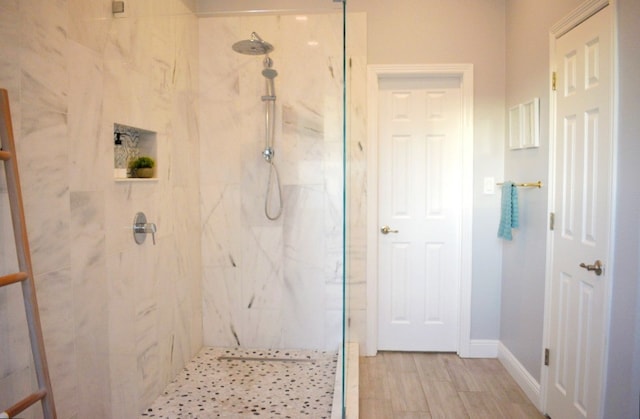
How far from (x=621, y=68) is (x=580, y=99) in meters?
0.31

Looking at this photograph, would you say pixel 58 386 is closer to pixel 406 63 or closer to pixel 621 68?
pixel 621 68

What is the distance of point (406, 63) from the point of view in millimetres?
3131

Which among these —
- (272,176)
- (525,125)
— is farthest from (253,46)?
(525,125)

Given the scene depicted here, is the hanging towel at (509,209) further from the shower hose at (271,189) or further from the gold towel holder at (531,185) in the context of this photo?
the shower hose at (271,189)

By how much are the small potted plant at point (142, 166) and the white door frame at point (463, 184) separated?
1513 mm

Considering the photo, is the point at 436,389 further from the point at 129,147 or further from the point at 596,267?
the point at 129,147

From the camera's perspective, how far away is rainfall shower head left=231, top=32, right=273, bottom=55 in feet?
9.44

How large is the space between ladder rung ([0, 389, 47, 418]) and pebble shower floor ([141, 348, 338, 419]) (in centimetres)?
96

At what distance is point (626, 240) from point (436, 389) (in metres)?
1.51

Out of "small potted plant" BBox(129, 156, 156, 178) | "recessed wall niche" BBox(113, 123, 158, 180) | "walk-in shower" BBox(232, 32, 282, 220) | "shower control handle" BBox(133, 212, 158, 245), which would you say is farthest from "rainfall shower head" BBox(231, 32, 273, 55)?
"shower control handle" BBox(133, 212, 158, 245)

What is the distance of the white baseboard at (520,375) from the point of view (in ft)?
8.42

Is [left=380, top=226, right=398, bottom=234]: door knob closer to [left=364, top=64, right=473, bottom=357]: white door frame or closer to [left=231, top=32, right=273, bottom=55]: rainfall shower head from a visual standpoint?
[left=364, top=64, right=473, bottom=357]: white door frame

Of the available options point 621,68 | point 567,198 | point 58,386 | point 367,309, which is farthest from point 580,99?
point 58,386

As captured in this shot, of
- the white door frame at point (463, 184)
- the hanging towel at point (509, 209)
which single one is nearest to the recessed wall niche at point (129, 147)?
the white door frame at point (463, 184)
